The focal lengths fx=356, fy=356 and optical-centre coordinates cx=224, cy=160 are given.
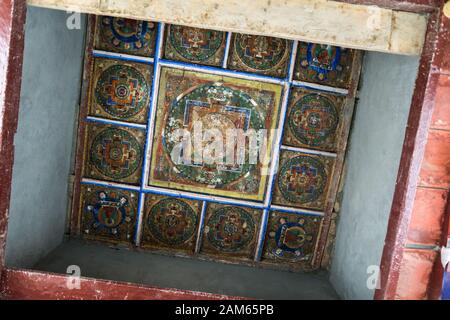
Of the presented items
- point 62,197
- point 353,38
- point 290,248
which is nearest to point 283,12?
point 353,38

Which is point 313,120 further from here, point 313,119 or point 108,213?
point 108,213

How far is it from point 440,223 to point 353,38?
1221mm

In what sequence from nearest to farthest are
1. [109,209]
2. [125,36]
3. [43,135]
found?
[43,135] → [125,36] → [109,209]

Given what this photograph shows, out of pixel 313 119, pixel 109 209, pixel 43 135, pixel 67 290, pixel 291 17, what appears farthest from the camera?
pixel 109 209

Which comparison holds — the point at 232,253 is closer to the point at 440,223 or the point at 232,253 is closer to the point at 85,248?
the point at 85,248

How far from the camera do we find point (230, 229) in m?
3.35

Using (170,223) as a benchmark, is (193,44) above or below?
above

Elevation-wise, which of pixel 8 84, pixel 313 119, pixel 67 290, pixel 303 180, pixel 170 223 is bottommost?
pixel 67 290

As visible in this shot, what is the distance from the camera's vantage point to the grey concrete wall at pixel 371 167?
2371 millimetres

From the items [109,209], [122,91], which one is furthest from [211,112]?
[109,209]

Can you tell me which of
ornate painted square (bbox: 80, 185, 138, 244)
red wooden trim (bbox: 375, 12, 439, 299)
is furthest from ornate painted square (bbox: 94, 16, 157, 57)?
red wooden trim (bbox: 375, 12, 439, 299)

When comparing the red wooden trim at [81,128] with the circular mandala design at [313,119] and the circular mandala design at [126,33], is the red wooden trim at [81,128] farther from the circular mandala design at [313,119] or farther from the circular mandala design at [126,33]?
the circular mandala design at [313,119]

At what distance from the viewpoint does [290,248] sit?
339cm

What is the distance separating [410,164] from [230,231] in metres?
1.75
